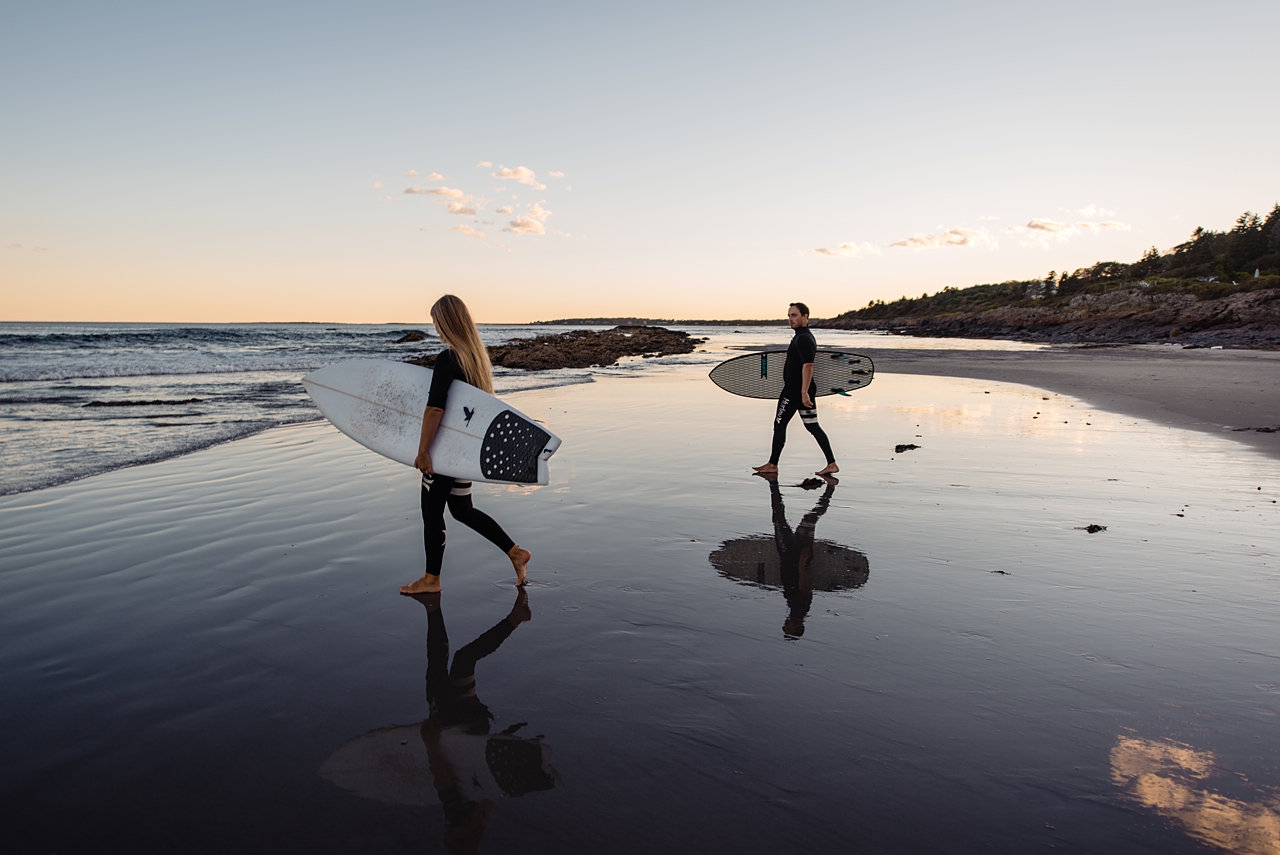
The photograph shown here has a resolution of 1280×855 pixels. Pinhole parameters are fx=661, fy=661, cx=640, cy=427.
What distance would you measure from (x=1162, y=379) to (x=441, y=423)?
1877cm

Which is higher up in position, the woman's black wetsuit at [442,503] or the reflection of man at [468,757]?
the woman's black wetsuit at [442,503]

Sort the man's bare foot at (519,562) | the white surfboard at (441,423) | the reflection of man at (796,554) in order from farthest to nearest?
the white surfboard at (441,423), the man's bare foot at (519,562), the reflection of man at (796,554)

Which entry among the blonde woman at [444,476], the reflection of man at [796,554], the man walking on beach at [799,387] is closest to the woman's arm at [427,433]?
the blonde woman at [444,476]

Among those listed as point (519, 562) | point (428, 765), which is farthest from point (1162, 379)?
point (428, 765)

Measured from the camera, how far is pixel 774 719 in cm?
267

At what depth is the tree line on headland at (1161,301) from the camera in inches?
1446

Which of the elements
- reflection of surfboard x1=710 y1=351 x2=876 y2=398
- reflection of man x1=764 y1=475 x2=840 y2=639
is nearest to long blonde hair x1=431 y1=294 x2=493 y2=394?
reflection of man x1=764 y1=475 x2=840 y2=639

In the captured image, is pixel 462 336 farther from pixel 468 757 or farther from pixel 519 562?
pixel 468 757

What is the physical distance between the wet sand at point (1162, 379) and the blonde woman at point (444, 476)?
9036mm

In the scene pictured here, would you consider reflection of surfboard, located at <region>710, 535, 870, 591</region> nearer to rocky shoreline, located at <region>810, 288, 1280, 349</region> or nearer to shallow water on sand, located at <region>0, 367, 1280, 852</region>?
shallow water on sand, located at <region>0, 367, 1280, 852</region>

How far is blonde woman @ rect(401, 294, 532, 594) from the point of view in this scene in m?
4.05

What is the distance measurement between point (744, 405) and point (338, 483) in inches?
347

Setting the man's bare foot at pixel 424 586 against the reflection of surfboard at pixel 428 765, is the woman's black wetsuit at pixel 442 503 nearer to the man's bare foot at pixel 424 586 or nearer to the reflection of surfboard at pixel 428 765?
the man's bare foot at pixel 424 586

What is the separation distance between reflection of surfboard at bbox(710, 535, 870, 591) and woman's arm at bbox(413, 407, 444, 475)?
6.66 feet
